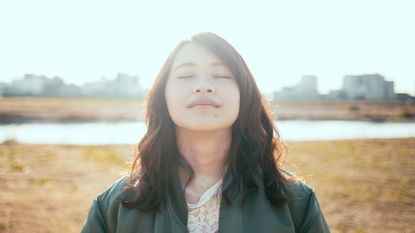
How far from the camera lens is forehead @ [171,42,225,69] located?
190 centimetres

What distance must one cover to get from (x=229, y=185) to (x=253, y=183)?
0.36ft

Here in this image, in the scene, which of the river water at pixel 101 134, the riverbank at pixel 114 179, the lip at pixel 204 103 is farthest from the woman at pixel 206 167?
the river water at pixel 101 134

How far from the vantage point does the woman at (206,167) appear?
185 centimetres

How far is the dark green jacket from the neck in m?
0.17

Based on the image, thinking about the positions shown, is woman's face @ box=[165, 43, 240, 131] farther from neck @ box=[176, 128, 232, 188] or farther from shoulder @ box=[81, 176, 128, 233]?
shoulder @ box=[81, 176, 128, 233]

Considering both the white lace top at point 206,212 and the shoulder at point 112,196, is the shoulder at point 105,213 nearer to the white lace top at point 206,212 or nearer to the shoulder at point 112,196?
the shoulder at point 112,196

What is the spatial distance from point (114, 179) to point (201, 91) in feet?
21.3

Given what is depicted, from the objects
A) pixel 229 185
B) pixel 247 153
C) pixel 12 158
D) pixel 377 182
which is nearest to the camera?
pixel 229 185

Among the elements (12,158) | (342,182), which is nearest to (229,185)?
(342,182)

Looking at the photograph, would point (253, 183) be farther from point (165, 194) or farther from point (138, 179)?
point (138, 179)

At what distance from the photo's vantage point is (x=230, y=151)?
2064 mm

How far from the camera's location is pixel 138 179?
2.04 meters

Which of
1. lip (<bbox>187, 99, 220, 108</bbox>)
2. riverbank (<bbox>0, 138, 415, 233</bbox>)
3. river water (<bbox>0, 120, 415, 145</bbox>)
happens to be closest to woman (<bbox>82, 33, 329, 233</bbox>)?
lip (<bbox>187, 99, 220, 108</bbox>)

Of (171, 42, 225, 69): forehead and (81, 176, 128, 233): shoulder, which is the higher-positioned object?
(171, 42, 225, 69): forehead
